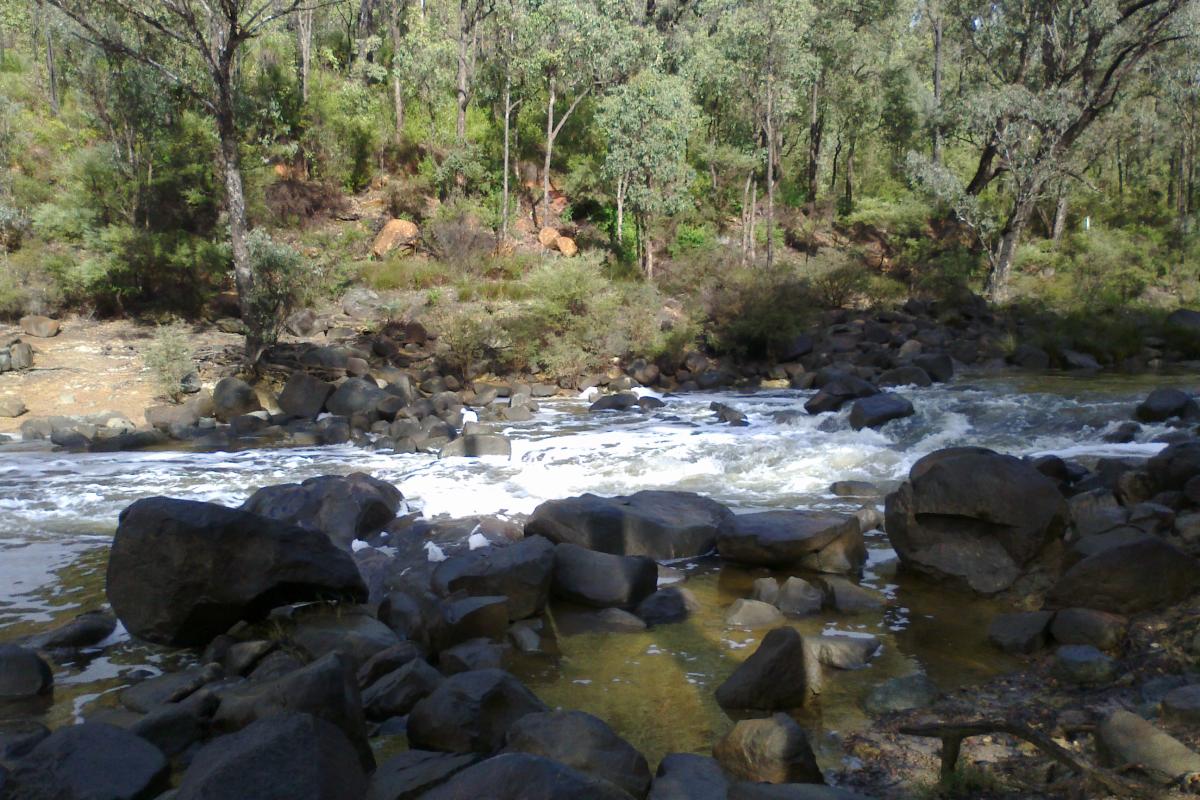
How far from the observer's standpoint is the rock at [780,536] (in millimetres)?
8125

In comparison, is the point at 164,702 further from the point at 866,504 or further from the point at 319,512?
the point at 866,504

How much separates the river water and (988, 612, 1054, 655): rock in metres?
0.12

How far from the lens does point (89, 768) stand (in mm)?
4215

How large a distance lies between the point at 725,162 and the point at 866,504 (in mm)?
24327

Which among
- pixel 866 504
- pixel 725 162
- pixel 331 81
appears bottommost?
pixel 866 504

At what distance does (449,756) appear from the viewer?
448 centimetres

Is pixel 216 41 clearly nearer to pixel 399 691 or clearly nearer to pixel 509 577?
pixel 509 577

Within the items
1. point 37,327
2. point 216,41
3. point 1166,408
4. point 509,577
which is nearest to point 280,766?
point 509,577

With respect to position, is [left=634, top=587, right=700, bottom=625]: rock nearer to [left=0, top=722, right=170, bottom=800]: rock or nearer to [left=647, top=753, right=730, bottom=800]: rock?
[left=647, top=753, right=730, bottom=800]: rock

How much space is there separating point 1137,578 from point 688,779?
3.72 m

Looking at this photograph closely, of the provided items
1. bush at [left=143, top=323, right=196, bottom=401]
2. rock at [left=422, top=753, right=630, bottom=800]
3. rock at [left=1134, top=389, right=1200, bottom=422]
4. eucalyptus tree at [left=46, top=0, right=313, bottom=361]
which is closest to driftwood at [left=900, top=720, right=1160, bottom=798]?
rock at [left=422, top=753, right=630, bottom=800]

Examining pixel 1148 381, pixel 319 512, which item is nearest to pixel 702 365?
pixel 1148 381

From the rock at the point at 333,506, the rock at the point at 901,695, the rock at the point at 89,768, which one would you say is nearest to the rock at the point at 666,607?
the rock at the point at 901,695

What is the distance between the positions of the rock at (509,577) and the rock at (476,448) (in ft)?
20.3
